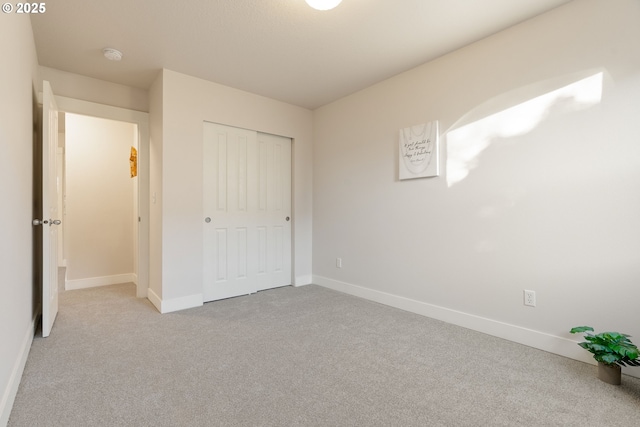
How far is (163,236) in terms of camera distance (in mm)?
3025

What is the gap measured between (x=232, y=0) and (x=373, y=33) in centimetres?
110

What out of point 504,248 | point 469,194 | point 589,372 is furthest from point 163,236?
point 589,372

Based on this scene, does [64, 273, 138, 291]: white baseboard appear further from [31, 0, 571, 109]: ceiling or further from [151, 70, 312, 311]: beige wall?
[31, 0, 571, 109]: ceiling

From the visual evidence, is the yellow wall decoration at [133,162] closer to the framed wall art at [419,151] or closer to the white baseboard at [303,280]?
the white baseboard at [303,280]

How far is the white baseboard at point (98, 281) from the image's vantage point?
13.0 feet

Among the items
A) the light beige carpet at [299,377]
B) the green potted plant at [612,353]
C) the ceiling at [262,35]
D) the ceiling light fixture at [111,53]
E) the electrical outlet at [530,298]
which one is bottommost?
the light beige carpet at [299,377]

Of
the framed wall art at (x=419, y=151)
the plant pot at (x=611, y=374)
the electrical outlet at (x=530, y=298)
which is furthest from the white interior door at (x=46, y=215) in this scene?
the plant pot at (x=611, y=374)

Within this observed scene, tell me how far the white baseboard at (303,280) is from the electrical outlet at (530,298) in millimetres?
A: 2624

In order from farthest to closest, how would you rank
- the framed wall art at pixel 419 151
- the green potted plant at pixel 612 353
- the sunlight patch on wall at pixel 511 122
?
the framed wall art at pixel 419 151
the sunlight patch on wall at pixel 511 122
the green potted plant at pixel 612 353

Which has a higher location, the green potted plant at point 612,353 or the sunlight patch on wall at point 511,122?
the sunlight patch on wall at point 511,122

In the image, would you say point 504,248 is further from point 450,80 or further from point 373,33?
point 373,33

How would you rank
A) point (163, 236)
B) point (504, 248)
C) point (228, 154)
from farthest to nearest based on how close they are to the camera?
point (228, 154), point (163, 236), point (504, 248)

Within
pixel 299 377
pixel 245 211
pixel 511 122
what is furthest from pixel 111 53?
pixel 511 122

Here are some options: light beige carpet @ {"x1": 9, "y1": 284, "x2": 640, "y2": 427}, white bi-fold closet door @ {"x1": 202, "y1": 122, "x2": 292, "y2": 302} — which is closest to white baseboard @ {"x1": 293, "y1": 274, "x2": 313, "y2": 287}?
white bi-fold closet door @ {"x1": 202, "y1": 122, "x2": 292, "y2": 302}
